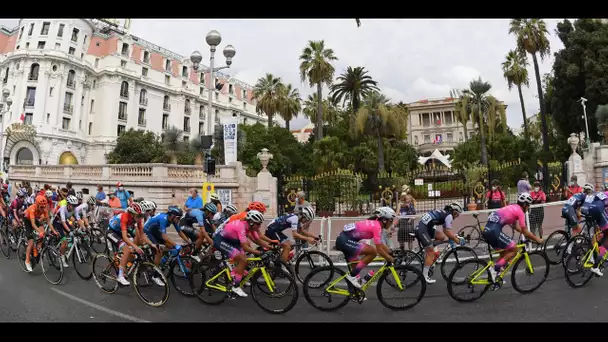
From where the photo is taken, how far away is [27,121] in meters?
45.6

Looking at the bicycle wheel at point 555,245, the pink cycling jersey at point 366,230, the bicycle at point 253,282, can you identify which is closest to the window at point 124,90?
the bicycle at point 253,282

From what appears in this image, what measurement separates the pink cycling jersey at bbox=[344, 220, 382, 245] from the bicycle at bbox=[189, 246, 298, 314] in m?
1.19

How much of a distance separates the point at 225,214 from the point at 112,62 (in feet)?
177

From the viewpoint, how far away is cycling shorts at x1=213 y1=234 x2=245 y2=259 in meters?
6.04

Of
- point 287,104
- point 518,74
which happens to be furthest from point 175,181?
point 518,74

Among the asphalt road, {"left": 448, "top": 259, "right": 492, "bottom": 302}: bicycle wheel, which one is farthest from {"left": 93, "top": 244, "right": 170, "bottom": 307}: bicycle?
{"left": 448, "top": 259, "right": 492, "bottom": 302}: bicycle wheel

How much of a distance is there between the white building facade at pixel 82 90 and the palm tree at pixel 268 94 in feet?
15.1

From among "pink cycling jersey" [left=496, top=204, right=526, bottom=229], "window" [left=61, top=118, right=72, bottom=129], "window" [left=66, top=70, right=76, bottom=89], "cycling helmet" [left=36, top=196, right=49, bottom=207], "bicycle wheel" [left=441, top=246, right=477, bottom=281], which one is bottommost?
"bicycle wheel" [left=441, top=246, right=477, bottom=281]

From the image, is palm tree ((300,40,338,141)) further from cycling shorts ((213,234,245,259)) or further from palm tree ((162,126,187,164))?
cycling shorts ((213,234,245,259))

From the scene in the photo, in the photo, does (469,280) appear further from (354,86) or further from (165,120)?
(165,120)

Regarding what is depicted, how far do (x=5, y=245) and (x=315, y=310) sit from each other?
1061 centimetres

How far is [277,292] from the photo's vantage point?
583 centimetres

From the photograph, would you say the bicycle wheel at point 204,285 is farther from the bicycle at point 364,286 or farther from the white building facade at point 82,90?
the white building facade at point 82,90
